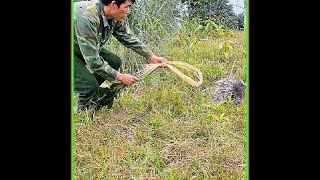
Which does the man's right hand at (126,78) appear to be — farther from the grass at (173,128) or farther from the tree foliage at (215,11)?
the tree foliage at (215,11)

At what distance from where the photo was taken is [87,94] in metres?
2.37

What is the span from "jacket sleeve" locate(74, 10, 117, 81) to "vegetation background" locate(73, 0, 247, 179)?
0.08 m

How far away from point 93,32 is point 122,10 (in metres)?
0.16

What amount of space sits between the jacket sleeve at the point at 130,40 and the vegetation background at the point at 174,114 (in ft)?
0.08

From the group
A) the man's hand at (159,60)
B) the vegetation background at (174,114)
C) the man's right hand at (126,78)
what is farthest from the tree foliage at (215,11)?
the man's right hand at (126,78)

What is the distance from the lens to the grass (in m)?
2.29

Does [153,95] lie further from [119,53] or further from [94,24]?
[94,24]

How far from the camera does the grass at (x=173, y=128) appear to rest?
2.29 meters

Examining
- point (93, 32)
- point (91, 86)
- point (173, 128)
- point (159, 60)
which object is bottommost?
point (173, 128)

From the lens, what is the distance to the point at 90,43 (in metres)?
2.34

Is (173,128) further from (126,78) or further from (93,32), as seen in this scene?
(93,32)

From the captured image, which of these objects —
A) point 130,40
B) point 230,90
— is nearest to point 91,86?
point 130,40

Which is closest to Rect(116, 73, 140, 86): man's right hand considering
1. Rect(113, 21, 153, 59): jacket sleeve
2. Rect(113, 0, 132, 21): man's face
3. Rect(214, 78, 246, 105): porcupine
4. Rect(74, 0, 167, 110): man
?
Rect(74, 0, 167, 110): man

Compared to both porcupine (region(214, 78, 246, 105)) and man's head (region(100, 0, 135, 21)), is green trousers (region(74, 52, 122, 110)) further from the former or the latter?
porcupine (region(214, 78, 246, 105))
